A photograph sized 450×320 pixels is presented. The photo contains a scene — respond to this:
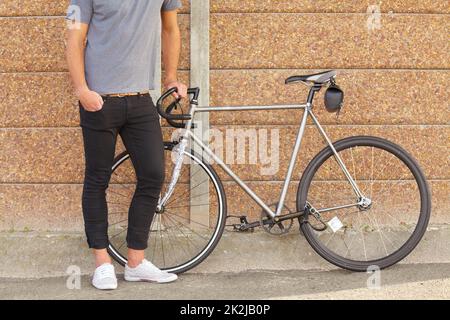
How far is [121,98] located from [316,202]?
5.44 ft

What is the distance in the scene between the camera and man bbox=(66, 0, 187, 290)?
161 inches

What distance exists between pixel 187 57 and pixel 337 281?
1.81 meters

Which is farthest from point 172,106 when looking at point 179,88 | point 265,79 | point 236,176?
point 265,79

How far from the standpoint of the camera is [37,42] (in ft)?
16.3

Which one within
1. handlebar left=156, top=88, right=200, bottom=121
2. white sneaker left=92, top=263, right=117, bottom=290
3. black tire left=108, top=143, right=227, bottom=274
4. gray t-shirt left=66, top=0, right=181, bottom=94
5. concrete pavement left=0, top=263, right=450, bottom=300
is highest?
gray t-shirt left=66, top=0, right=181, bottom=94

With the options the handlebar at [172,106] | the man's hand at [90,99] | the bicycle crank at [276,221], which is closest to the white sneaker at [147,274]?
the bicycle crank at [276,221]

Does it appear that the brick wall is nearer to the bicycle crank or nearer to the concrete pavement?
the bicycle crank

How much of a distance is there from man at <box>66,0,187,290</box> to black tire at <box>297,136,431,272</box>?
94 cm

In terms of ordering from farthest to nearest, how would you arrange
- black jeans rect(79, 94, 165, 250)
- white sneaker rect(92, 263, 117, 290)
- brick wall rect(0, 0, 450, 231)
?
brick wall rect(0, 0, 450, 231)
white sneaker rect(92, 263, 117, 290)
black jeans rect(79, 94, 165, 250)

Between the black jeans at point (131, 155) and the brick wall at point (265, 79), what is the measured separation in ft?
2.26

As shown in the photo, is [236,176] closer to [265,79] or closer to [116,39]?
[265,79]

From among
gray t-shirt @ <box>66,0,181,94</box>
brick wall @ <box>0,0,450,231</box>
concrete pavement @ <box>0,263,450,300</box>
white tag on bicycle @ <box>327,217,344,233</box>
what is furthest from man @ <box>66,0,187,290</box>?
white tag on bicycle @ <box>327,217,344,233</box>

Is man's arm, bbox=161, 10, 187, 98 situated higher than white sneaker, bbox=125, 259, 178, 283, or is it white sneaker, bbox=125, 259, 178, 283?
man's arm, bbox=161, 10, 187, 98

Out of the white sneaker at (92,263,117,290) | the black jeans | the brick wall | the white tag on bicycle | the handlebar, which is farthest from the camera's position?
the brick wall
